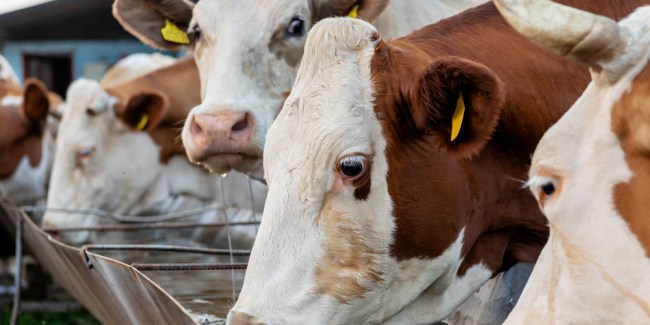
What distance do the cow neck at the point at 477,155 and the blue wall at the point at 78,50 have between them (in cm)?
1722

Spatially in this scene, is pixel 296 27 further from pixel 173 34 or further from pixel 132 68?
pixel 132 68

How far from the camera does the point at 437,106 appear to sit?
9.20 ft

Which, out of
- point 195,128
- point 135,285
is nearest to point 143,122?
point 195,128

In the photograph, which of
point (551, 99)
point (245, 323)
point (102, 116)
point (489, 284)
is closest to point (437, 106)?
point (551, 99)

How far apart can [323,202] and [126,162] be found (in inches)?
191

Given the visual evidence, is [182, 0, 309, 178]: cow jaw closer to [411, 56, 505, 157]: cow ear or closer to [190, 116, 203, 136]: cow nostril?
[190, 116, 203, 136]: cow nostril

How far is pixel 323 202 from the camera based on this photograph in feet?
9.13

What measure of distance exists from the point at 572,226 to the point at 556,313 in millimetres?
203

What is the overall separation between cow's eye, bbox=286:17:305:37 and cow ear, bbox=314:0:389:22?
117 mm

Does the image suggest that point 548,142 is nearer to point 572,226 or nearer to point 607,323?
point 572,226

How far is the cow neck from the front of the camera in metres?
2.89

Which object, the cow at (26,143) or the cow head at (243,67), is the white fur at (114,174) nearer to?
the cow at (26,143)

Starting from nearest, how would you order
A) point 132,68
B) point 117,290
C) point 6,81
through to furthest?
1. point 117,290
2. point 132,68
3. point 6,81

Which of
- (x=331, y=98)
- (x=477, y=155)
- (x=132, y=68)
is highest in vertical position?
(x=331, y=98)
